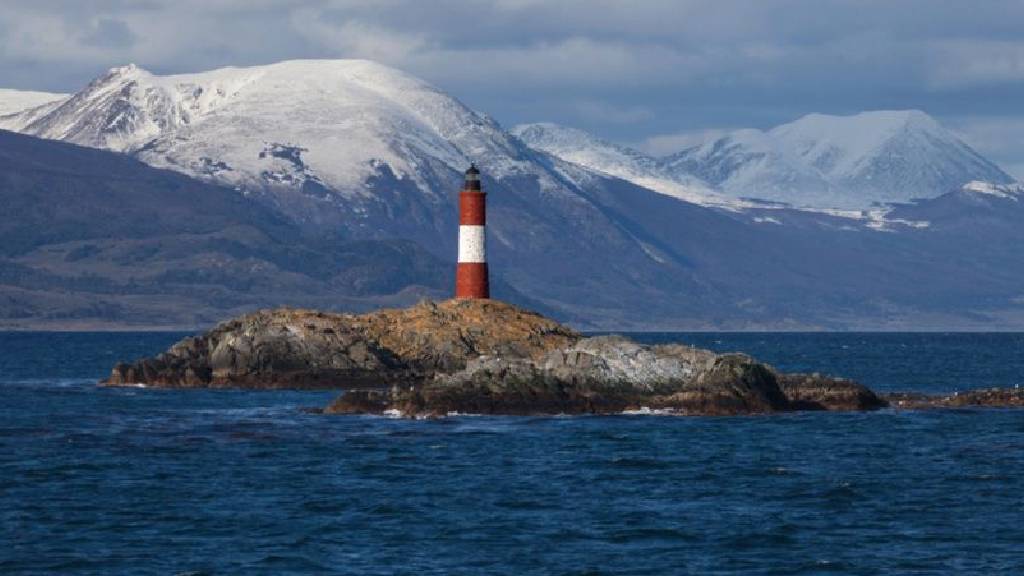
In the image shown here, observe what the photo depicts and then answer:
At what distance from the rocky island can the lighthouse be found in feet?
5.10

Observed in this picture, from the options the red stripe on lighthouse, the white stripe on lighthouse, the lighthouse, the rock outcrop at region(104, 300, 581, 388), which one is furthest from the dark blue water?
the white stripe on lighthouse

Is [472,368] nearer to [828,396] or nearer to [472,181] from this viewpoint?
[828,396]

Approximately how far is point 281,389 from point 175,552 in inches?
2748

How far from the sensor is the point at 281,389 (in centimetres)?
12875

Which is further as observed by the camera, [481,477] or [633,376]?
[633,376]

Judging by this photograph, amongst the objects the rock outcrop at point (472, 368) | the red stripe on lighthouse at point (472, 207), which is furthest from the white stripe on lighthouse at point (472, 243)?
the rock outcrop at point (472, 368)

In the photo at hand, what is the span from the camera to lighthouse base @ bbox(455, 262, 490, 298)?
138500 millimetres

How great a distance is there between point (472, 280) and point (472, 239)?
441cm

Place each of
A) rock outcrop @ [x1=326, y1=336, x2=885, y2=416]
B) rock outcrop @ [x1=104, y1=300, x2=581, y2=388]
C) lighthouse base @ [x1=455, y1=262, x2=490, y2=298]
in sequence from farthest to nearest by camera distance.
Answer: lighthouse base @ [x1=455, y1=262, x2=490, y2=298], rock outcrop @ [x1=104, y1=300, x2=581, y2=388], rock outcrop @ [x1=326, y1=336, x2=885, y2=416]

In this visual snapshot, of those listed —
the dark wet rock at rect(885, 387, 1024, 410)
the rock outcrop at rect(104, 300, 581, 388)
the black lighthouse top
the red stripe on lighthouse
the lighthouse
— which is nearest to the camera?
the dark wet rock at rect(885, 387, 1024, 410)

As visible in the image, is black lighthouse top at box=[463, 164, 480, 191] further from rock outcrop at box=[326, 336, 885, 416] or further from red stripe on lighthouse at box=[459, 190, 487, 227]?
rock outcrop at box=[326, 336, 885, 416]

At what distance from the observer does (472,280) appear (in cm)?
13925

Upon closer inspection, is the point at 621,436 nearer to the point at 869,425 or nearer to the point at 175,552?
the point at 869,425

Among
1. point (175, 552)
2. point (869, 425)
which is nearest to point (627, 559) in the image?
point (175, 552)
